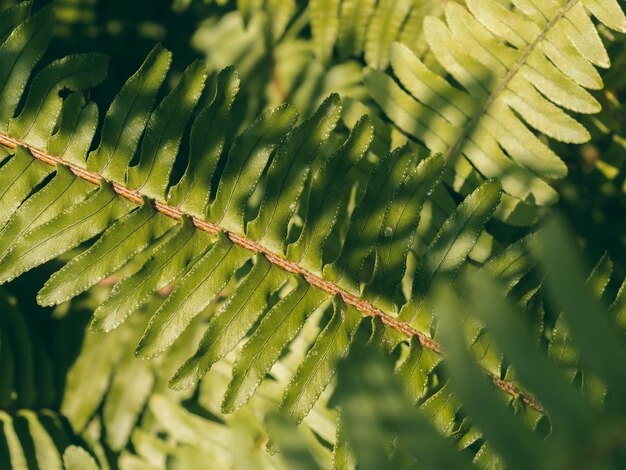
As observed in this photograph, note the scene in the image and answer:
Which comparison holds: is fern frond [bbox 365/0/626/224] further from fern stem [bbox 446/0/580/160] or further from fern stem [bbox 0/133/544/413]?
fern stem [bbox 0/133/544/413]

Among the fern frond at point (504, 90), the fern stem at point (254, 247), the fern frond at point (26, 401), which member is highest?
the fern frond at point (504, 90)

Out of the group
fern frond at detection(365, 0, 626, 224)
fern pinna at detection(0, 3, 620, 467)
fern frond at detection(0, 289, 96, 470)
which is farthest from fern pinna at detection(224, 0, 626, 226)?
fern frond at detection(0, 289, 96, 470)

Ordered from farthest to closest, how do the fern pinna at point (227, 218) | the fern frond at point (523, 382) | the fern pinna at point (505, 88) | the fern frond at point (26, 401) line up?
the fern frond at point (26, 401)
the fern pinna at point (505, 88)
the fern pinna at point (227, 218)
the fern frond at point (523, 382)

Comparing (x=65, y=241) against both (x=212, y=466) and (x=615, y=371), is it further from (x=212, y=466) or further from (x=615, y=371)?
(x=615, y=371)

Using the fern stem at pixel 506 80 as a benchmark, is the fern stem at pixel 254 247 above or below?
below

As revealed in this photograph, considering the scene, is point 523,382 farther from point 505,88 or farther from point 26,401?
point 26,401

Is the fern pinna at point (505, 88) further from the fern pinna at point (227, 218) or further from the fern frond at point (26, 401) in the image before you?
the fern frond at point (26, 401)

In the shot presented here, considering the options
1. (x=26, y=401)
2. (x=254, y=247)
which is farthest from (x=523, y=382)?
(x=26, y=401)

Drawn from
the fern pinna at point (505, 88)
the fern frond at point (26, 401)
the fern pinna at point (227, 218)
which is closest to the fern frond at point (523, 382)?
the fern pinna at point (227, 218)

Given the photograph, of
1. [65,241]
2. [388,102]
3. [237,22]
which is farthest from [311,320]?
[237,22]

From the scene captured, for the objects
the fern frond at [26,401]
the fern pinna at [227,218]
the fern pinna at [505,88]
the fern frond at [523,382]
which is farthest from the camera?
the fern frond at [26,401]
